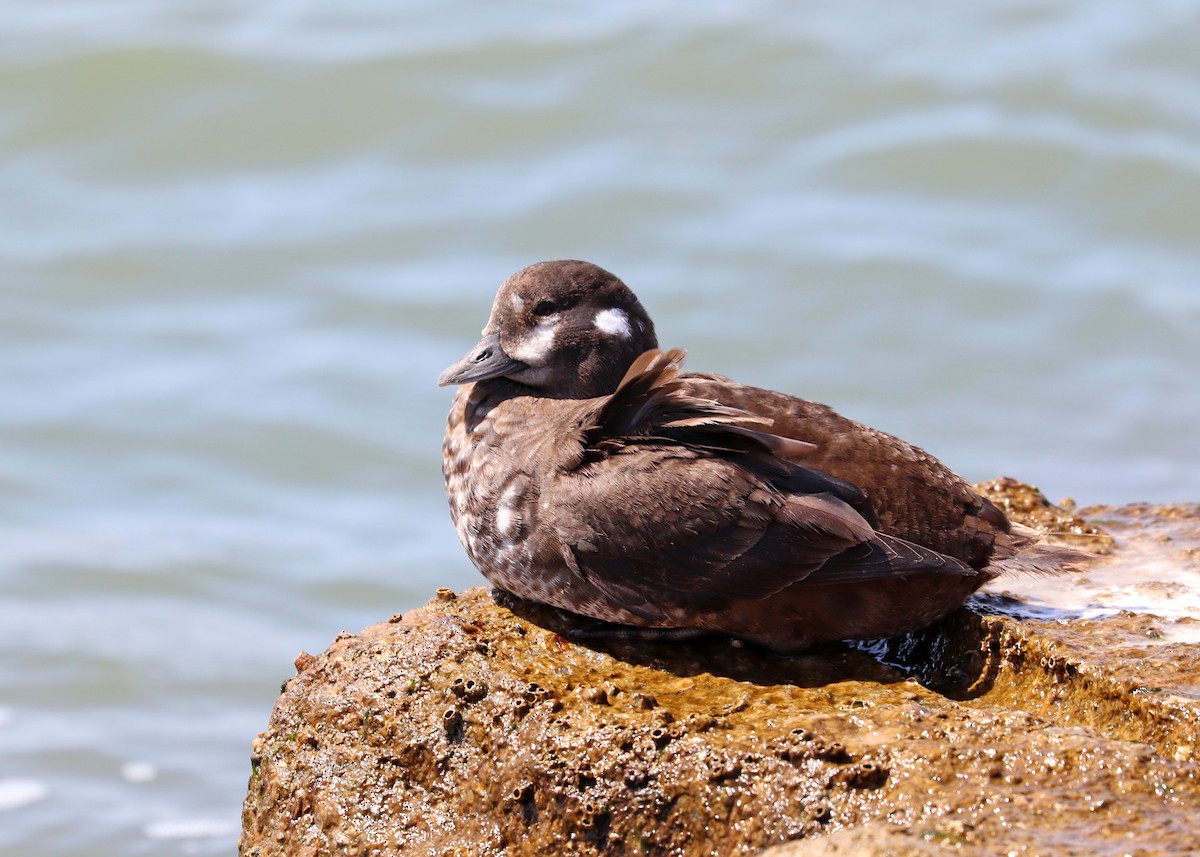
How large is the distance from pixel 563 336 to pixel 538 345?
0.30 ft

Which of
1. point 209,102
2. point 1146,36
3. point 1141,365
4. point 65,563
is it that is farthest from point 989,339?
point 209,102

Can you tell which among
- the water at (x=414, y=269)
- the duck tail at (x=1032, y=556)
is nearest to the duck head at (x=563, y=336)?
the duck tail at (x=1032, y=556)

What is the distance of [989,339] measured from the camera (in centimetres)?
1006

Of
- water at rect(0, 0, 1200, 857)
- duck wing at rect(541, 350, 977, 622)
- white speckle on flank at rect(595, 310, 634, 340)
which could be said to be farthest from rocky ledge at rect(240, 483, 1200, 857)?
water at rect(0, 0, 1200, 857)

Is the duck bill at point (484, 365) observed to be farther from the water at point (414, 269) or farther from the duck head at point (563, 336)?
A: the water at point (414, 269)

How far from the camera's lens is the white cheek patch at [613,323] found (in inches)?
206

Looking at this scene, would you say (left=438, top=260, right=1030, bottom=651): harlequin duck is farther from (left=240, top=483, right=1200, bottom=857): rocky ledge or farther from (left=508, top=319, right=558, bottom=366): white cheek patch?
(left=508, top=319, right=558, bottom=366): white cheek patch

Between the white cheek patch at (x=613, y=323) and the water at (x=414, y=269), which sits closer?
the white cheek patch at (x=613, y=323)

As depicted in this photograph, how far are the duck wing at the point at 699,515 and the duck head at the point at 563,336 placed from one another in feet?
2.42

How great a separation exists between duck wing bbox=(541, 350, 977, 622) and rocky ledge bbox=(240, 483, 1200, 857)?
259 mm

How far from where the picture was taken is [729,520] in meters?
4.30

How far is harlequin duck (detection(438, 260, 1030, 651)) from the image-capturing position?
14.1 feet

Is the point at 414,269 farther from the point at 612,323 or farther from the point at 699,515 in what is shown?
the point at 699,515

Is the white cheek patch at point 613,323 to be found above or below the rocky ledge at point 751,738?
above
